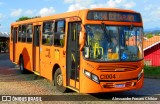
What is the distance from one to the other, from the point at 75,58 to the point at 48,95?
166 cm

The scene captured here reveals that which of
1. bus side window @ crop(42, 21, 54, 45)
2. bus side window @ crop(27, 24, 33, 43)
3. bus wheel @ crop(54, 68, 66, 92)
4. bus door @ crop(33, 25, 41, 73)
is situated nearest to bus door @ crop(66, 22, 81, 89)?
bus wheel @ crop(54, 68, 66, 92)

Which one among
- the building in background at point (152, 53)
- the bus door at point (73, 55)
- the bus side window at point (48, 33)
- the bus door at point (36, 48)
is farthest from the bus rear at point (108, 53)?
the building in background at point (152, 53)

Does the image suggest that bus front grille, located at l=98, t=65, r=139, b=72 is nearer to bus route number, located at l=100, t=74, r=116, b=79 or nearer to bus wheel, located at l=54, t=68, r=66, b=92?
bus route number, located at l=100, t=74, r=116, b=79

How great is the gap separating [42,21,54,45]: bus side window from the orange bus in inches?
20.0

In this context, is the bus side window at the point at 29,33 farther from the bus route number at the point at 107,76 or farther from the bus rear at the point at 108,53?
the bus route number at the point at 107,76

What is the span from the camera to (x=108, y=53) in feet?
33.0

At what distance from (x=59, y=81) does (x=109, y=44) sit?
9.46ft

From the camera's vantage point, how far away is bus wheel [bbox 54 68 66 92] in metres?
11.9

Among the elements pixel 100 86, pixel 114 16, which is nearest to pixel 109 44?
pixel 114 16

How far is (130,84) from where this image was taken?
10.5m

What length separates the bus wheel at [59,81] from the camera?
39.0 ft

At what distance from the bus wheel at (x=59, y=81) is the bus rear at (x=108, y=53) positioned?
1.81m

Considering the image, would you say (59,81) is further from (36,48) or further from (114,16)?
(36,48)

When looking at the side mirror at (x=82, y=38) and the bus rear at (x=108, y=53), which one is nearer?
the side mirror at (x=82, y=38)
